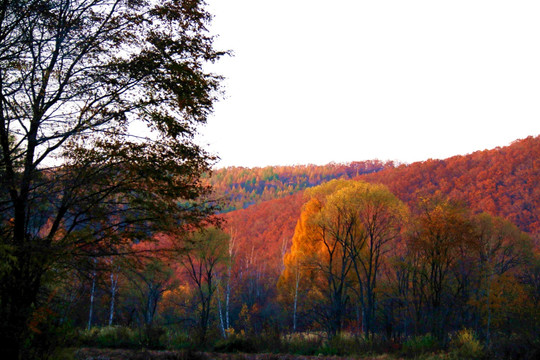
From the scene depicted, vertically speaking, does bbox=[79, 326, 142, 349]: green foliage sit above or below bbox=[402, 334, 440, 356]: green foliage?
above

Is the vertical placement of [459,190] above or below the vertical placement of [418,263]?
above

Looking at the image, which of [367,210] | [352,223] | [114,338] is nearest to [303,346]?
[114,338]

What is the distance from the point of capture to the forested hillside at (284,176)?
157000 mm

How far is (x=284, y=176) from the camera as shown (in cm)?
17438

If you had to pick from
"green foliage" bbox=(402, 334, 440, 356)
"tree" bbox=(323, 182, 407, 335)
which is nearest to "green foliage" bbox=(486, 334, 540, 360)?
"green foliage" bbox=(402, 334, 440, 356)

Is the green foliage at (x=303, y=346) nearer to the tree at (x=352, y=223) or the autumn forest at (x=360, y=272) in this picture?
the autumn forest at (x=360, y=272)

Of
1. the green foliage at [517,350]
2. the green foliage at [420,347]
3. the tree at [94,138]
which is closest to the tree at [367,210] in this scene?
the green foliage at [420,347]

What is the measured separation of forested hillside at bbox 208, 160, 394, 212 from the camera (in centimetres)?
15700

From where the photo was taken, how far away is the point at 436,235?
818 inches

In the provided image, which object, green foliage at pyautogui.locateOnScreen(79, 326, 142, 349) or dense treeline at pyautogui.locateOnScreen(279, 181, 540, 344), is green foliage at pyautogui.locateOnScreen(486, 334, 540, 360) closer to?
dense treeline at pyautogui.locateOnScreen(279, 181, 540, 344)

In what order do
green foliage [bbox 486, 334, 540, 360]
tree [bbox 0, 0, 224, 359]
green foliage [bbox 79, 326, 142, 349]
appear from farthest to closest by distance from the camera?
green foliage [bbox 79, 326, 142, 349] < green foliage [bbox 486, 334, 540, 360] < tree [bbox 0, 0, 224, 359]

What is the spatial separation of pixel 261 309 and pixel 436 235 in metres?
35.4

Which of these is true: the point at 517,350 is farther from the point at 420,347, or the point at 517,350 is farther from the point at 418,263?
the point at 418,263

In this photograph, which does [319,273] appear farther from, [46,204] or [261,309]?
[46,204]
